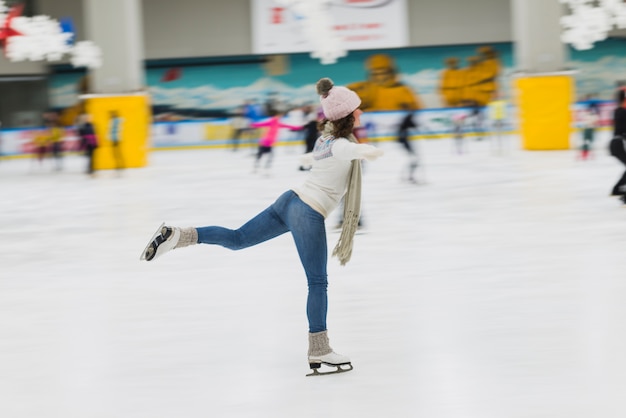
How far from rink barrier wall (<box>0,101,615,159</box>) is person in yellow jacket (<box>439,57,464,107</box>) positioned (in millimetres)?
1949

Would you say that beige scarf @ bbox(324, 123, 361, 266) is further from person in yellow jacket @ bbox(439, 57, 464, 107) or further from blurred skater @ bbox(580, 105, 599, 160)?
person in yellow jacket @ bbox(439, 57, 464, 107)

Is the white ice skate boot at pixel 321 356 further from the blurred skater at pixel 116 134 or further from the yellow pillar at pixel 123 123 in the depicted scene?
the yellow pillar at pixel 123 123

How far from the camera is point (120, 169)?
74.0 ft

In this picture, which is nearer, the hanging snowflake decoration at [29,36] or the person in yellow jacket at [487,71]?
the hanging snowflake decoration at [29,36]

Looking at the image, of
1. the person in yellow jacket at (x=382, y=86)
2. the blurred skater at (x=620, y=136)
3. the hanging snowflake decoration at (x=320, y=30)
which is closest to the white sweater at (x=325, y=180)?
the blurred skater at (x=620, y=136)

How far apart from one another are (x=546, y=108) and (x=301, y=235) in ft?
62.0

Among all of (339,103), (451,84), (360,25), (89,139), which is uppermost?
(360,25)

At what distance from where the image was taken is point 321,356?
496 cm

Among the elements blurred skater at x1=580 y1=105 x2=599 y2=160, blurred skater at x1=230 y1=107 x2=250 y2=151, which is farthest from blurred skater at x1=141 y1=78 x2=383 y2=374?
blurred skater at x1=230 y1=107 x2=250 y2=151

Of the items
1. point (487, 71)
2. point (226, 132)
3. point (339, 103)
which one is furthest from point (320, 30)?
point (339, 103)

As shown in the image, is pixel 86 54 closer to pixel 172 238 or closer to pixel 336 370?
pixel 172 238

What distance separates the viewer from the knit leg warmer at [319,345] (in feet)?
16.3

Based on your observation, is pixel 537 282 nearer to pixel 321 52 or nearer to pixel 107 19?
pixel 107 19

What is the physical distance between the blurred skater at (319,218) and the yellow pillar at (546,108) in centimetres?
1856
